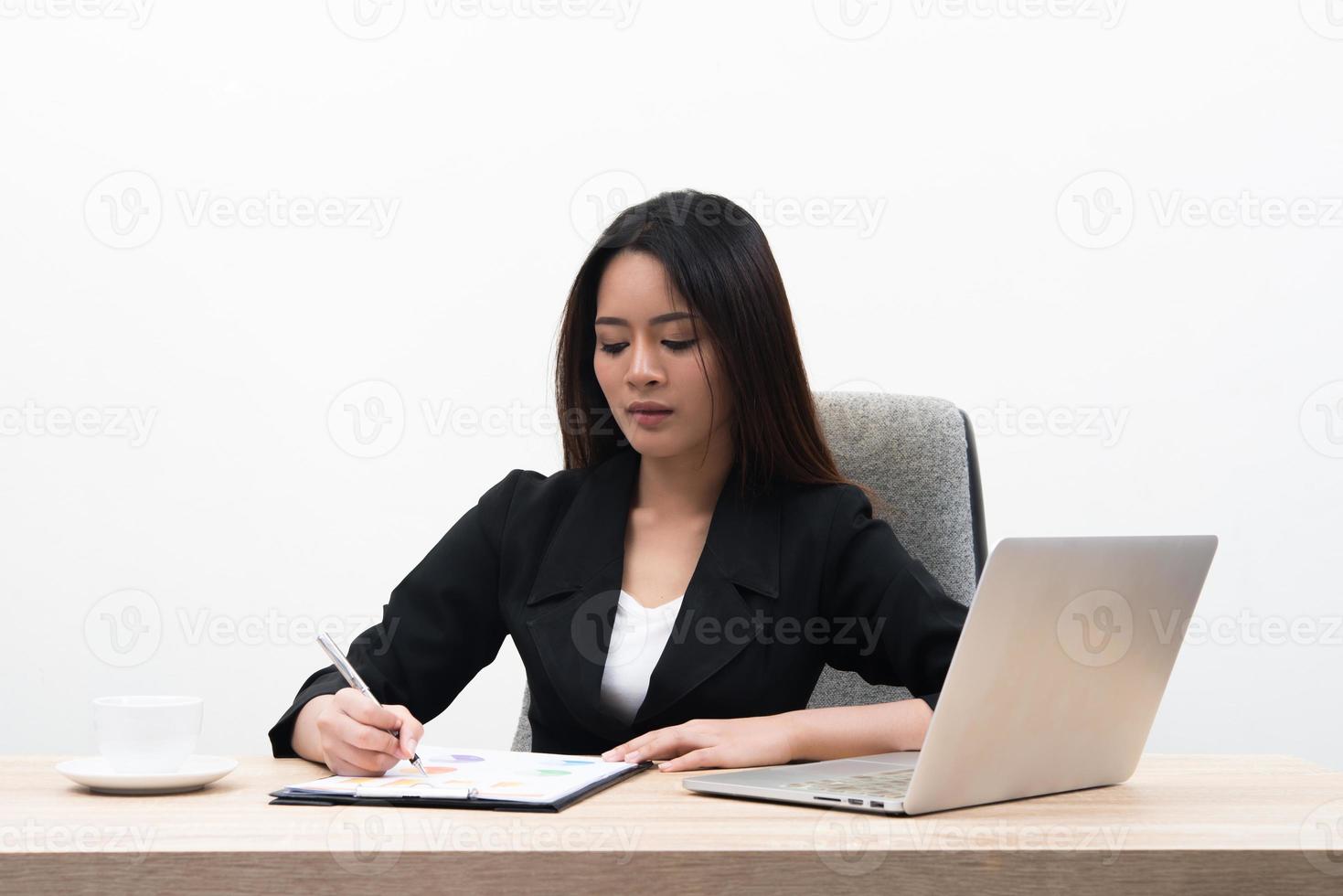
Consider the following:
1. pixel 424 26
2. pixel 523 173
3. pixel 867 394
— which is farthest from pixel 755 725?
pixel 424 26

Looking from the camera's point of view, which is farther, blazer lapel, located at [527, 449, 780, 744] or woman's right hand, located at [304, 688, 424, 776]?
blazer lapel, located at [527, 449, 780, 744]

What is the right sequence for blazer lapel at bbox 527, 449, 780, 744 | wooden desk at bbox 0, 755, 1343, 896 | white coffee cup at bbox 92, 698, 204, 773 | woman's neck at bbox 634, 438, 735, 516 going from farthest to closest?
1. woman's neck at bbox 634, 438, 735, 516
2. blazer lapel at bbox 527, 449, 780, 744
3. white coffee cup at bbox 92, 698, 204, 773
4. wooden desk at bbox 0, 755, 1343, 896

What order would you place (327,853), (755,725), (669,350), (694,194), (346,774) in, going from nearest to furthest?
(327,853), (346,774), (755,725), (669,350), (694,194)

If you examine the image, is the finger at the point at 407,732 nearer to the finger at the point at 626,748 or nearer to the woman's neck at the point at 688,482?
the finger at the point at 626,748

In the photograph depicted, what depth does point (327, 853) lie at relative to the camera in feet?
2.15

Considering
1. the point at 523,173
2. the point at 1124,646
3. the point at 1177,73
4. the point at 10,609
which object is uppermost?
the point at 1177,73

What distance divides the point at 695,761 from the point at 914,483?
67cm

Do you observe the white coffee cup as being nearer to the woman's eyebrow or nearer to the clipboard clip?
the clipboard clip

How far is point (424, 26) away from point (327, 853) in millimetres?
2037

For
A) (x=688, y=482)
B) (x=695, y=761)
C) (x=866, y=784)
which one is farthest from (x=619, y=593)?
(x=866, y=784)

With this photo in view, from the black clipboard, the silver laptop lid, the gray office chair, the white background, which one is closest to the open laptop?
the silver laptop lid

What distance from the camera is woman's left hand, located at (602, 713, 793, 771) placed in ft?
3.26

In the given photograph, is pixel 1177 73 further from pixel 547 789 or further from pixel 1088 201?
pixel 547 789

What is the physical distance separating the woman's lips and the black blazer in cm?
14
